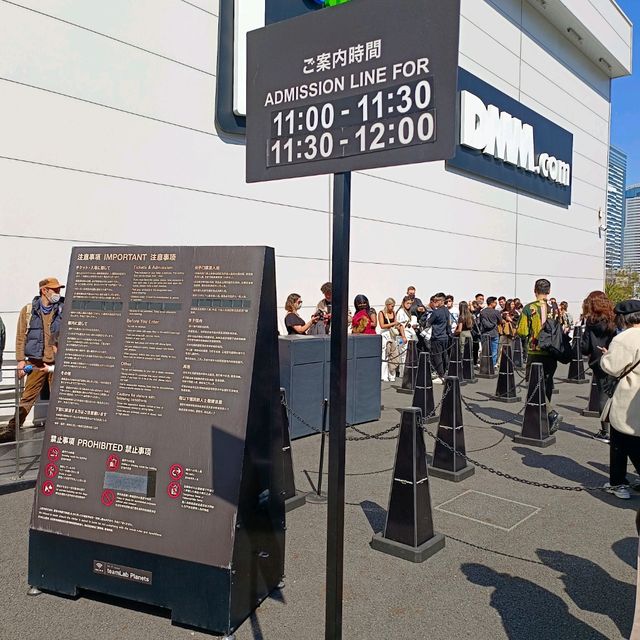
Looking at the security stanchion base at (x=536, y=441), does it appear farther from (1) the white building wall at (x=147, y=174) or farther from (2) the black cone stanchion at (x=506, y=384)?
(1) the white building wall at (x=147, y=174)

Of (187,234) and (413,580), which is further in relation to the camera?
(187,234)

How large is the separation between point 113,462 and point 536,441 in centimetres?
612

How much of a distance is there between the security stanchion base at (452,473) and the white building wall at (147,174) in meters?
6.09

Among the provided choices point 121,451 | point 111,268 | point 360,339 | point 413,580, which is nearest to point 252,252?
point 111,268

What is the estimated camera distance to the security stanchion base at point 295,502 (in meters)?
5.28

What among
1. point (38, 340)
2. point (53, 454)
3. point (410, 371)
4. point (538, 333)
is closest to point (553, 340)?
point (538, 333)

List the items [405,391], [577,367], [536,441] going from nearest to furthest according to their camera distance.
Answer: [536,441]
[405,391]
[577,367]

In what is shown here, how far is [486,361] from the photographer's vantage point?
14.9 metres

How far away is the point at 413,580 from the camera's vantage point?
156 inches

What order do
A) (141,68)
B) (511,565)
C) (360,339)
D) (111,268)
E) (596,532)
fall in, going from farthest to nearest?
(141,68) < (360,339) < (596,532) < (511,565) < (111,268)

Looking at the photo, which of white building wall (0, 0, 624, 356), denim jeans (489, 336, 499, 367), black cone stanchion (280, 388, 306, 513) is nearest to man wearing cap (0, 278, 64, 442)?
white building wall (0, 0, 624, 356)

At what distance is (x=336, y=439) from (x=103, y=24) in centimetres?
914

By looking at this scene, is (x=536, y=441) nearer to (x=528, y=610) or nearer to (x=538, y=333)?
(x=538, y=333)

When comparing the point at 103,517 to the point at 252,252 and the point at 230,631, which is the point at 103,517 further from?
the point at 252,252
